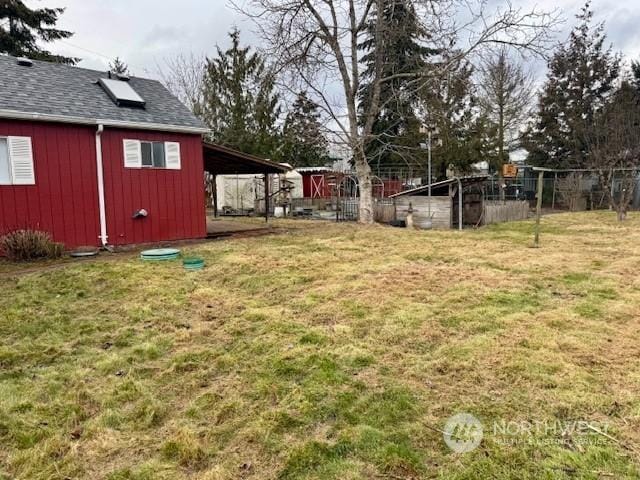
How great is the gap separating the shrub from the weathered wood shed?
10.2 meters

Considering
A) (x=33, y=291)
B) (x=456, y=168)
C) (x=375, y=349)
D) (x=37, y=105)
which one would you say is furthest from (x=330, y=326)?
(x=456, y=168)

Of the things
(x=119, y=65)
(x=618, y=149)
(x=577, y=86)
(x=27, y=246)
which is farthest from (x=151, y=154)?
(x=119, y=65)

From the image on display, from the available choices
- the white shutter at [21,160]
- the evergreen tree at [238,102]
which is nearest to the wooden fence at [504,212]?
the white shutter at [21,160]

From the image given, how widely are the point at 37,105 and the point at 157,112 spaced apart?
2.55 m

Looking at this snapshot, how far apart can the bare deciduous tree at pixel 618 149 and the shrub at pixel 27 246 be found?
16103mm

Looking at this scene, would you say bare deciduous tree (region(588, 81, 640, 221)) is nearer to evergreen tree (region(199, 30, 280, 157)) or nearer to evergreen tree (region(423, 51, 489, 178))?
evergreen tree (region(423, 51, 489, 178))

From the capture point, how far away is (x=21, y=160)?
814 centimetres

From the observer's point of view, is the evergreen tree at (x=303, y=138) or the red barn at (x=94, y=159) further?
the evergreen tree at (x=303, y=138)

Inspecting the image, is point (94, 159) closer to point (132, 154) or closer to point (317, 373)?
point (132, 154)

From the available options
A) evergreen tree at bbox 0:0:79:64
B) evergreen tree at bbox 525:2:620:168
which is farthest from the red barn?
evergreen tree at bbox 525:2:620:168

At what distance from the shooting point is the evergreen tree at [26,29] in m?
20.1

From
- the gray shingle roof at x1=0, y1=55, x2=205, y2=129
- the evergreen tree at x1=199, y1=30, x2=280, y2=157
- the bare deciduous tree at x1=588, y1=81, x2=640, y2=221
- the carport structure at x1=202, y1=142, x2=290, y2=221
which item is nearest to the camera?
the gray shingle roof at x1=0, y1=55, x2=205, y2=129

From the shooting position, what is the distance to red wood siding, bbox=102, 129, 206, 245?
369 inches

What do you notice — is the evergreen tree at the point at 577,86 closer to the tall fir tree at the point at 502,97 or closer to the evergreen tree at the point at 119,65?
the tall fir tree at the point at 502,97
